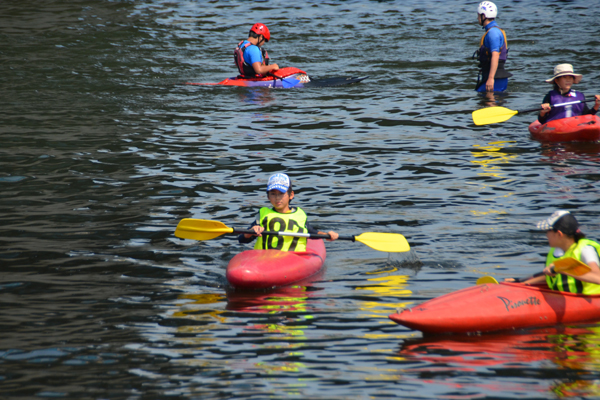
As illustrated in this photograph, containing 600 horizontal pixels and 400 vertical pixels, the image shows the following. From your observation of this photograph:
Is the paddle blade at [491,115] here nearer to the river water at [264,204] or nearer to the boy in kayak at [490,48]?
the river water at [264,204]

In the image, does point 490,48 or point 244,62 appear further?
point 244,62

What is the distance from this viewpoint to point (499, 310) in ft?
18.2

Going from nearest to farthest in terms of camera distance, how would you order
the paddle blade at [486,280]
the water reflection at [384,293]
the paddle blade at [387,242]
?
the water reflection at [384,293], the paddle blade at [486,280], the paddle blade at [387,242]

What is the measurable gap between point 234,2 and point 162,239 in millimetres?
24074

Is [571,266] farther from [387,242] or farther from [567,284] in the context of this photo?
[387,242]

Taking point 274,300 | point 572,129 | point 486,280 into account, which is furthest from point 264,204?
point 572,129

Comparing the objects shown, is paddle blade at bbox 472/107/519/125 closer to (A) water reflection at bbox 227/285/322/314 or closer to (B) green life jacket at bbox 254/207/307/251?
(B) green life jacket at bbox 254/207/307/251

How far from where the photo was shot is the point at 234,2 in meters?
30.3

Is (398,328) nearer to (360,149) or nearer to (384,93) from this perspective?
(360,149)

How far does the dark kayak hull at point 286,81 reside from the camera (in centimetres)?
1636

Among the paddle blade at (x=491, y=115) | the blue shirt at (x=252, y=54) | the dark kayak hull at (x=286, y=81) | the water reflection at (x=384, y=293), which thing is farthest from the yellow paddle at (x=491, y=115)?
the blue shirt at (x=252, y=54)

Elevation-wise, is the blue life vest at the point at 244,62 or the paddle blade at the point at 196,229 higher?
the blue life vest at the point at 244,62

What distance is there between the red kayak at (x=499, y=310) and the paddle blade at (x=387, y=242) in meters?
1.36

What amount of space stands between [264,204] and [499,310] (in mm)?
4410
